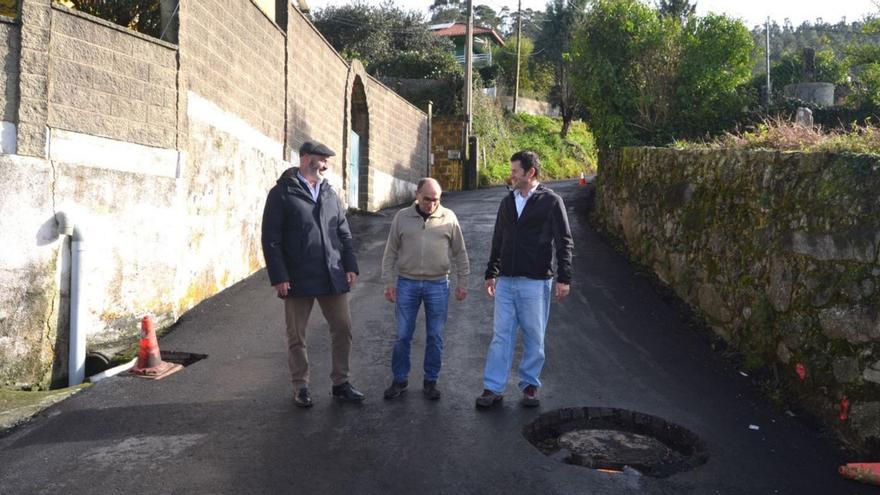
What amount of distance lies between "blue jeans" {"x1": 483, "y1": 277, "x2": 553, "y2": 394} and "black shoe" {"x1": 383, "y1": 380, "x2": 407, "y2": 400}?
2.17 ft

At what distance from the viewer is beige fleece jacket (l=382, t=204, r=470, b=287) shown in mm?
5730

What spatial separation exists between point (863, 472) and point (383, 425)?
10.2 ft

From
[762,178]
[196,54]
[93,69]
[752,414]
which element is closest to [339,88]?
[196,54]

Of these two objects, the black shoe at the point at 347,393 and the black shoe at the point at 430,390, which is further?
the black shoe at the point at 430,390

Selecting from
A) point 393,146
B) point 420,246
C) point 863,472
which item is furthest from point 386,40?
point 863,472

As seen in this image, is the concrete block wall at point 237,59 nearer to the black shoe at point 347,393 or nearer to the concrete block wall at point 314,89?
the concrete block wall at point 314,89

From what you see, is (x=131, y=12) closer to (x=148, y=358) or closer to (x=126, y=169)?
(x=126, y=169)

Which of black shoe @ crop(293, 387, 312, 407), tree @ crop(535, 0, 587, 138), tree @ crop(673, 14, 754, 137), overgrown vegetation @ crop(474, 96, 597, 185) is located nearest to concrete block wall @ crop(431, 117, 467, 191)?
overgrown vegetation @ crop(474, 96, 597, 185)

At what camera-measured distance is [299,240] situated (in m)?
5.49

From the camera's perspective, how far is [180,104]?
7711mm

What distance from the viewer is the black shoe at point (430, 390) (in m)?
5.70

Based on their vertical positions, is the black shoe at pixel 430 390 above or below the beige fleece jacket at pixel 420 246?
below

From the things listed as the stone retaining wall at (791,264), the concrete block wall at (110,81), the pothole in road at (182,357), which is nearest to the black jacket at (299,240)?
the pothole in road at (182,357)

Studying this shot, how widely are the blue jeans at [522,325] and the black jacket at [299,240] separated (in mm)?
1293
